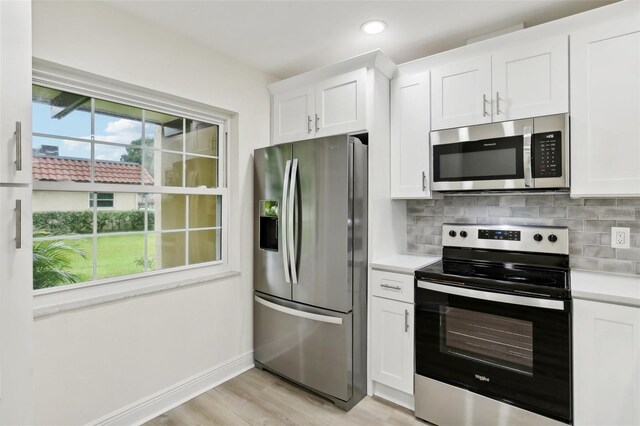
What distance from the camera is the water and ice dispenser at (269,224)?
102 inches

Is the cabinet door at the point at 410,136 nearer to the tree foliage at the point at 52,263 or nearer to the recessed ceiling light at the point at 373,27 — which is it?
the recessed ceiling light at the point at 373,27

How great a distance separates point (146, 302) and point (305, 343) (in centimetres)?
113

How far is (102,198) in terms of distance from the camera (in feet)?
6.70

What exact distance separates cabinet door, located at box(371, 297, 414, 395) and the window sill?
121cm

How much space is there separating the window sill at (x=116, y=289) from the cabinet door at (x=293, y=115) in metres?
1.27

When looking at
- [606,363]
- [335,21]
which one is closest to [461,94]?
[335,21]

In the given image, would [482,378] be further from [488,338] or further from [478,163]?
[478,163]

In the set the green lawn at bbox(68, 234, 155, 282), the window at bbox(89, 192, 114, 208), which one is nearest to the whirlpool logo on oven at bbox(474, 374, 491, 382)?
the green lawn at bbox(68, 234, 155, 282)

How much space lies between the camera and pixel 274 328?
2.59 m

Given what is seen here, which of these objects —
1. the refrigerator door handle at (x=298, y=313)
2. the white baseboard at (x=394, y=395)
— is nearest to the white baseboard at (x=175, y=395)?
the refrigerator door handle at (x=298, y=313)

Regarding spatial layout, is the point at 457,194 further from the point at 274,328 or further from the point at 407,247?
the point at 274,328

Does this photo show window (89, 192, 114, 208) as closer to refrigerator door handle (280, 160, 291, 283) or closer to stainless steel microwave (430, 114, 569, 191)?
refrigerator door handle (280, 160, 291, 283)

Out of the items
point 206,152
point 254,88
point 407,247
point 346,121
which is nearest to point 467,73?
point 346,121

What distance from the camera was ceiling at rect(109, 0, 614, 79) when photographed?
1930 millimetres
